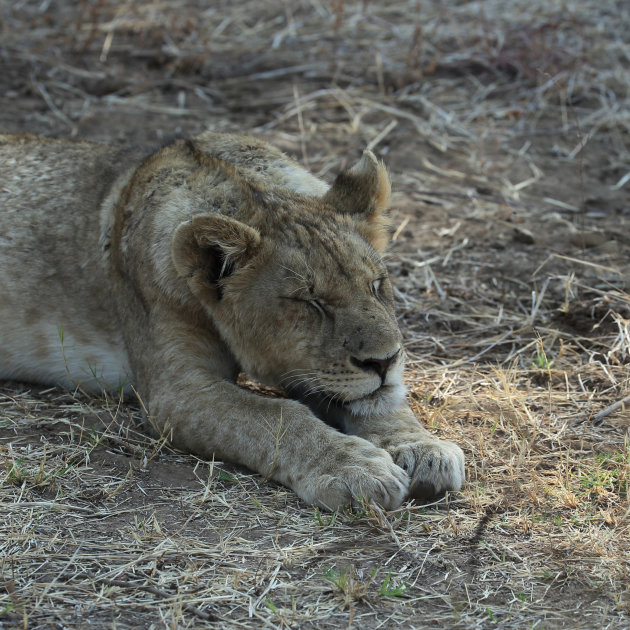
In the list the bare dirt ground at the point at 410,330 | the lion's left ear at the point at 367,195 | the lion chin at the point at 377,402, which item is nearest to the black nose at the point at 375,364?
the lion chin at the point at 377,402

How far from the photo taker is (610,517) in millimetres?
3912

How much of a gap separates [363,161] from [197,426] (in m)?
1.68

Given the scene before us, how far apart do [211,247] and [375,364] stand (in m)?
0.97

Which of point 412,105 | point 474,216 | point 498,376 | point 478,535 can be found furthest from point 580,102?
point 478,535

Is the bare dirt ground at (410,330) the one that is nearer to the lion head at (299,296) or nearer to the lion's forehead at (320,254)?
the lion head at (299,296)

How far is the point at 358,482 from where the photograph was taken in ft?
12.9

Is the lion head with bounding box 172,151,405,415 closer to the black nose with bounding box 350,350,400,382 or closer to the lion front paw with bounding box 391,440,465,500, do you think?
the black nose with bounding box 350,350,400,382

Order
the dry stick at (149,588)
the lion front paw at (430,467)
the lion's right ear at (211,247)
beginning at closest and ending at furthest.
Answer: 1. the dry stick at (149,588)
2. the lion front paw at (430,467)
3. the lion's right ear at (211,247)

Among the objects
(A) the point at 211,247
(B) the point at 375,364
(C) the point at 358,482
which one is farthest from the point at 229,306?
(C) the point at 358,482

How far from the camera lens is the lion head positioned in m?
4.27

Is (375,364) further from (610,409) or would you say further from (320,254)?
(610,409)

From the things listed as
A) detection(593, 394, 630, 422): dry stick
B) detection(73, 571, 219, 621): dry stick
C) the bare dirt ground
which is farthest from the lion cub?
detection(593, 394, 630, 422): dry stick

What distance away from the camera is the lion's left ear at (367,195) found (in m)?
4.95

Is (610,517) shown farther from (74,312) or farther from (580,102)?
(580,102)
